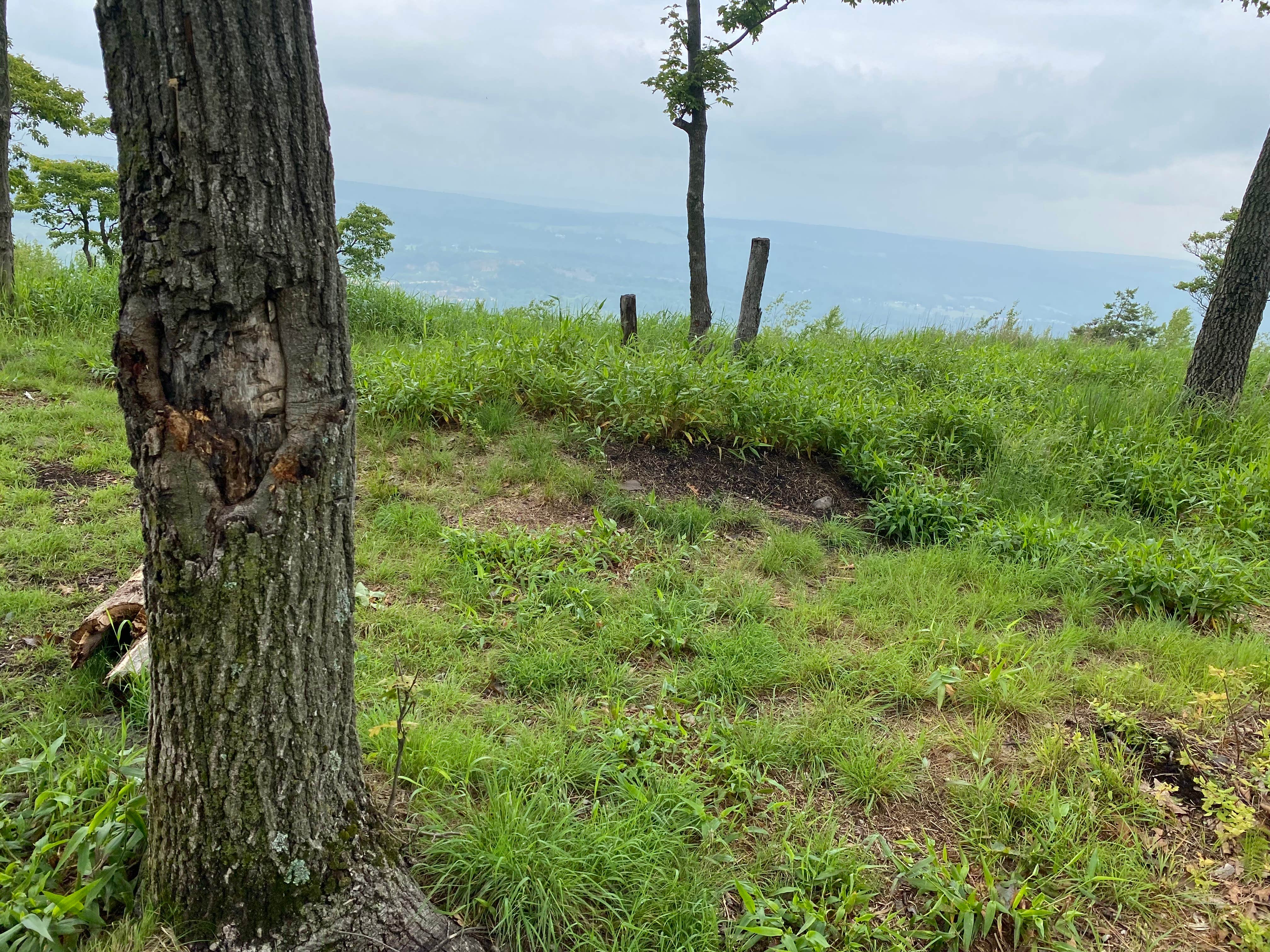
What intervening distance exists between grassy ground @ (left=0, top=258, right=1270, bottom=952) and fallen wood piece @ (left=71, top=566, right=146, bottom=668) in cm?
9

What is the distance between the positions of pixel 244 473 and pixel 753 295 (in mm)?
6341

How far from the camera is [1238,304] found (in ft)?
20.8

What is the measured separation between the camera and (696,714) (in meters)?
2.85

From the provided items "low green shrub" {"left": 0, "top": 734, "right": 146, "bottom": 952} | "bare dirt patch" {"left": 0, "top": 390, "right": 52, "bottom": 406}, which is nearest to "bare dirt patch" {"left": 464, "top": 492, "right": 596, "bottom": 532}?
"low green shrub" {"left": 0, "top": 734, "right": 146, "bottom": 952}

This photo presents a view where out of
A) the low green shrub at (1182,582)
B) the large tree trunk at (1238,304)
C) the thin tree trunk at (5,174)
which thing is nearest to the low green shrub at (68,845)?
the low green shrub at (1182,582)

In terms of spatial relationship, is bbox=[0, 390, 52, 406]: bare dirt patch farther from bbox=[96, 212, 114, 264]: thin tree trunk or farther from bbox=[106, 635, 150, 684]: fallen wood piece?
bbox=[96, 212, 114, 264]: thin tree trunk

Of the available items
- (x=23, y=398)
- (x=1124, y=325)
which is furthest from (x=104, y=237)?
(x=1124, y=325)

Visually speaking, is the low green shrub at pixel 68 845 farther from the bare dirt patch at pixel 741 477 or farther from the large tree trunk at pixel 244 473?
the bare dirt patch at pixel 741 477

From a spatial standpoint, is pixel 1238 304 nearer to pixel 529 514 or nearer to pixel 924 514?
pixel 924 514

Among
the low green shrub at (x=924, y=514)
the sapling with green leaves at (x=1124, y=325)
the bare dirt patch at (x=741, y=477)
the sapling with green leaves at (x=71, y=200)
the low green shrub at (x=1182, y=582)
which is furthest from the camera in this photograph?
the sapling with green leaves at (x=71, y=200)

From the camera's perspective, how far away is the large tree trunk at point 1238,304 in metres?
6.12

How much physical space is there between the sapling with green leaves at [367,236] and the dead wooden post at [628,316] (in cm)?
1804

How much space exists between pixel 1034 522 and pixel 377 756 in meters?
4.00

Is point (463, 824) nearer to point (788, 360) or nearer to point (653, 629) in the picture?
point (653, 629)
